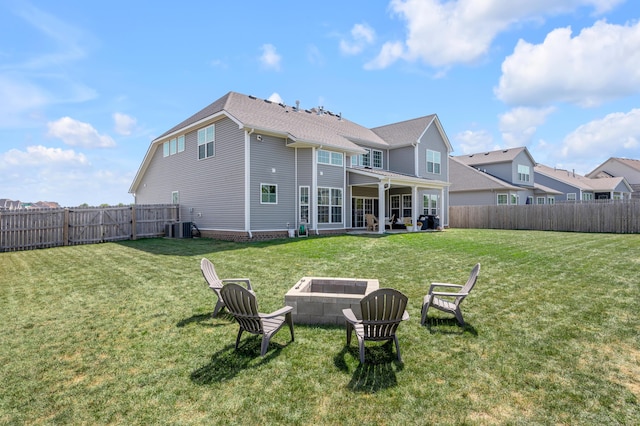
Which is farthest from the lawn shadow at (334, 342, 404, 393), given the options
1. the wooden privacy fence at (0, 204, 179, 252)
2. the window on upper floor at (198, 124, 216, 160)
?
the wooden privacy fence at (0, 204, 179, 252)

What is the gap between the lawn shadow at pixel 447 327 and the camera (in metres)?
4.76

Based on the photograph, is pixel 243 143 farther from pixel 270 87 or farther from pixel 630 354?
pixel 630 354

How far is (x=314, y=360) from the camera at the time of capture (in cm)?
393

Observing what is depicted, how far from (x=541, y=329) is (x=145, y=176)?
25.5m

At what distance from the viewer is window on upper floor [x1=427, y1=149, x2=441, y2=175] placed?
2535 centimetres

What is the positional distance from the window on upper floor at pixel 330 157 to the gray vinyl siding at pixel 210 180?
4160 millimetres

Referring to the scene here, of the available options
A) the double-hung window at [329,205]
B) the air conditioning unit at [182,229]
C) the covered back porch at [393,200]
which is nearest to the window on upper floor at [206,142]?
the air conditioning unit at [182,229]

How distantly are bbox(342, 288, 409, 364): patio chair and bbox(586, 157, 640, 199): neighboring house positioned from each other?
188ft

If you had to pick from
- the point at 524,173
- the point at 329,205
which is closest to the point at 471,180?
the point at 524,173

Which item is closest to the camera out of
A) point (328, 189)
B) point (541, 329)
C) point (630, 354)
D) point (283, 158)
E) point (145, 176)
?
point (630, 354)

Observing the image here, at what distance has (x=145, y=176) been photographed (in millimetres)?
24531

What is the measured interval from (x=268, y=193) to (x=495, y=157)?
27.8m

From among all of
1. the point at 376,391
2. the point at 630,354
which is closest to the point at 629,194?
A: the point at 630,354

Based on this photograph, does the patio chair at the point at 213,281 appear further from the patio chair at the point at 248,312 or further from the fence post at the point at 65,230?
the fence post at the point at 65,230
